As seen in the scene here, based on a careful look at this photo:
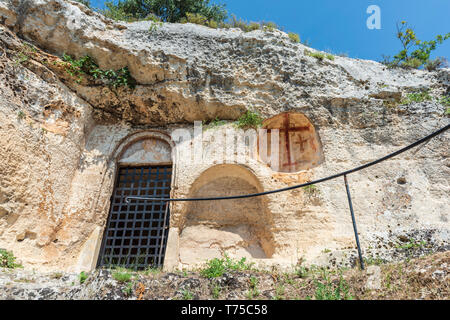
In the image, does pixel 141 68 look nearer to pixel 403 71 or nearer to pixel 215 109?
pixel 215 109

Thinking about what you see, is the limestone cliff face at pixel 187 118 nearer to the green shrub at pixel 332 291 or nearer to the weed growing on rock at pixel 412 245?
the weed growing on rock at pixel 412 245

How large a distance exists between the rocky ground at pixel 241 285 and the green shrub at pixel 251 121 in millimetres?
4187

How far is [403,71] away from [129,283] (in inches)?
315

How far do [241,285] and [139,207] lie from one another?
4.42 meters

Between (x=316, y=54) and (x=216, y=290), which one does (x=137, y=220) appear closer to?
(x=216, y=290)

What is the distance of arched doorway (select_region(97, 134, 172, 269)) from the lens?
6.97 metres

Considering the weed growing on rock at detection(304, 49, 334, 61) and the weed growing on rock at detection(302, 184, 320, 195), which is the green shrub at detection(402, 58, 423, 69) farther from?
the weed growing on rock at detection(302, 184, 320, 195)

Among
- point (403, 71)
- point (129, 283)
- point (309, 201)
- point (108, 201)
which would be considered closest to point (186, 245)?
point (108, 201)

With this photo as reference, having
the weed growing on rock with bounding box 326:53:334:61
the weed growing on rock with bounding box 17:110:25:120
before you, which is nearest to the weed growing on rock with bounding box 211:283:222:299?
the weed growing on rock with bounding box 17:110:25:120

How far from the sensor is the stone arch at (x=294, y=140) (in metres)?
7.74

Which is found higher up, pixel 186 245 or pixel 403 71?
pixel 403 71

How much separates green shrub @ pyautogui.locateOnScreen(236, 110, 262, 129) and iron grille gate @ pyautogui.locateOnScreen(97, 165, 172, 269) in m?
2.06

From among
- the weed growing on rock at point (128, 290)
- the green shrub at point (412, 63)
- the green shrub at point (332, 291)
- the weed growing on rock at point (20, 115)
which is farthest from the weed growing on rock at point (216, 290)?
the green shrub at point (412, 63)

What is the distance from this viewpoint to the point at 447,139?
22.5ft
